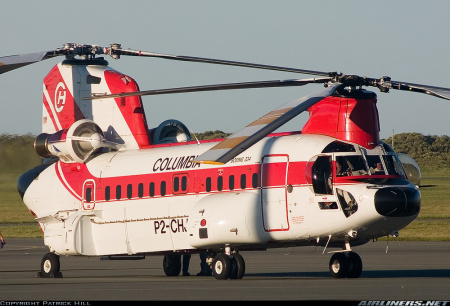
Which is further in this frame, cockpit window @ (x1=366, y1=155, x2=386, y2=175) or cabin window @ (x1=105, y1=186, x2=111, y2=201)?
cabin window @ (x1=105, y1=186, x2=111, y2=201)

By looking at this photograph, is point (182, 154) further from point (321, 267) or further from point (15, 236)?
point (15, 236)

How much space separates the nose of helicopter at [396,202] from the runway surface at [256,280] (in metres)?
1.67

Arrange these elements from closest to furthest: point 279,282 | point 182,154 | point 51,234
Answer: point 279,282, point 182,154, point 51,234

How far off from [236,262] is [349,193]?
3.67 metres

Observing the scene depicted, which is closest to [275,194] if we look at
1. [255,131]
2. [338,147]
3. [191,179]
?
[338,147]

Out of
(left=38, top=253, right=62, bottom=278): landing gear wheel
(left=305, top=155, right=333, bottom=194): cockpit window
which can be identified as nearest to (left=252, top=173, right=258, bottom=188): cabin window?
(left=305, top=155, right=333, bottom=194): cockpit window

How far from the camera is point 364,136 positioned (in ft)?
80.7

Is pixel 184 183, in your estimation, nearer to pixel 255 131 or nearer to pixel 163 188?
pixel 163 188

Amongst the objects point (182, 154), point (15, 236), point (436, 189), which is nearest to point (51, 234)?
point (182, 154)

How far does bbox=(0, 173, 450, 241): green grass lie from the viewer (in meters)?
38.5

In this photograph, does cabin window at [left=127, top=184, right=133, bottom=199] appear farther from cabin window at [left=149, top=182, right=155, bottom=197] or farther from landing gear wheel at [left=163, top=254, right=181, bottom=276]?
landing gear wheel at [left=163, top=254, right=181, bottom=276]

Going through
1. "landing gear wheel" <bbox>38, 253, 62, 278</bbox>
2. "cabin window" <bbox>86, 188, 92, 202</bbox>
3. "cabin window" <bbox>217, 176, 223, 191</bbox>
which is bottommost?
"landing gear wheel" <bbox>38, 253, 62, 278</bbox>

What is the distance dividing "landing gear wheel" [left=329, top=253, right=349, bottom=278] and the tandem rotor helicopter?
0.13 ft

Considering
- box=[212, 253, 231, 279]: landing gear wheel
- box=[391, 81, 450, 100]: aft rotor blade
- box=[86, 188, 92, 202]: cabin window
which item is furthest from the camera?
box=[86, 188, 92, 202]: cabin window
